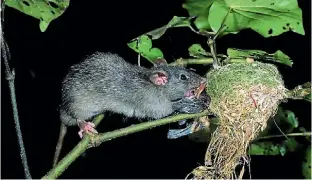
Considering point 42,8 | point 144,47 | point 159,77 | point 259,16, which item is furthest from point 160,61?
point 42,8

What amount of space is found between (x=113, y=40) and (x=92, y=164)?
1.29m

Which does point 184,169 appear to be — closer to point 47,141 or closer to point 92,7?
point 47,141

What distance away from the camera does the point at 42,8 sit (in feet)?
6.37

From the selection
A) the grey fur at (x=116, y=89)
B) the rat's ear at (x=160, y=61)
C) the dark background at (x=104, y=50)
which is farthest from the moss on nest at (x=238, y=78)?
the dark background at (x=104, y=50)

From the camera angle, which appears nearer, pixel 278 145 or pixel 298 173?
pixel 278 145

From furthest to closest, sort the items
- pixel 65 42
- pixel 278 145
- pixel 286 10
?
pixel 65 42, pixel 278 145, pixel 286 10

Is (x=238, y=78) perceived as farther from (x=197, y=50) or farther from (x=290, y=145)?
(x=290, y=145)

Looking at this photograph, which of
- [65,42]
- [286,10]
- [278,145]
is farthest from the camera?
[65,42]

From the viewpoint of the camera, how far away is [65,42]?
197 inches

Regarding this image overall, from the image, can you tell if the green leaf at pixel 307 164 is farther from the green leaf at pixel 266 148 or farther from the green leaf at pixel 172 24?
the green leaf at pixel 172 24

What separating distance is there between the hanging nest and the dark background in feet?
7.52

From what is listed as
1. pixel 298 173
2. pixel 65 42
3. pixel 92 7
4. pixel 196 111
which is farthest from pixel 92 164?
pixel 196 111

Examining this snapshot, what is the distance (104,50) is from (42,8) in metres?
3.16

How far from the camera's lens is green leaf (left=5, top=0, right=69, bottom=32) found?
1.92 metres
